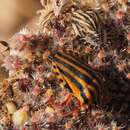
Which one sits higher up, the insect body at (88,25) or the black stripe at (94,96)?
the insect body at (88,25)

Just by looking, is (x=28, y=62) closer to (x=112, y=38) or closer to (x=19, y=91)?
(x=19, y=91)

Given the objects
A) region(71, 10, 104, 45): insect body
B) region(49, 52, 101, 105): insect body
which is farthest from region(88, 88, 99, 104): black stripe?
region(71, 10, 104, 45): insect body

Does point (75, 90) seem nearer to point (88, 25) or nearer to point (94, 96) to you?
point (94, 96)

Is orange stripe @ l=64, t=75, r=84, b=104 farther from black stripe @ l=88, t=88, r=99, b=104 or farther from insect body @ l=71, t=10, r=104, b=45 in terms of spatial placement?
insect body @ l=71, t=10, r=104, b=45

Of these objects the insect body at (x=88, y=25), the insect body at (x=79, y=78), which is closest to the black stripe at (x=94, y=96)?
the insect body at (x=79, y=78)

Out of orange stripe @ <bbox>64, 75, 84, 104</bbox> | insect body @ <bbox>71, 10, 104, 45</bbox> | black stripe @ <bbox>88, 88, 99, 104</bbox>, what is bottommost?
black stripe @ <bbox>88, 88, 99, 104</bbox>

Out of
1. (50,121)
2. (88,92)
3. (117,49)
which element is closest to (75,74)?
(88,92)

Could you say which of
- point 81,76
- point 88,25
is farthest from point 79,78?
point 88,25

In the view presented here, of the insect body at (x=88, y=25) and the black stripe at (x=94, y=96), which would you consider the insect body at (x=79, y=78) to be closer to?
the black stripe at (x=94, y=96)

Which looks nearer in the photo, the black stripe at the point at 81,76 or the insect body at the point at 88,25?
the black stripe at the point at 81,76
